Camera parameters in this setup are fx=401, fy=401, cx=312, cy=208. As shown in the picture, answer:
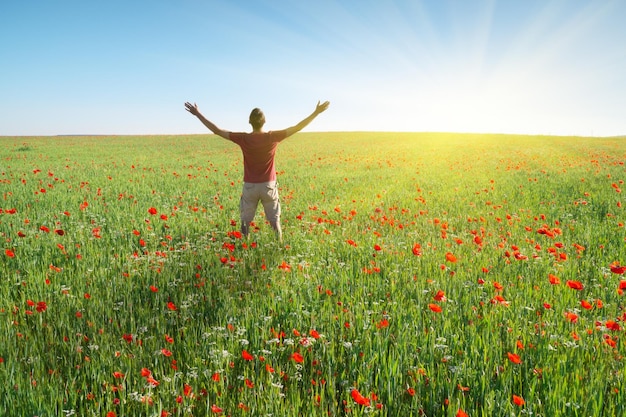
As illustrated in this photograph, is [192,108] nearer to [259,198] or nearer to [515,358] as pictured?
[259,198]

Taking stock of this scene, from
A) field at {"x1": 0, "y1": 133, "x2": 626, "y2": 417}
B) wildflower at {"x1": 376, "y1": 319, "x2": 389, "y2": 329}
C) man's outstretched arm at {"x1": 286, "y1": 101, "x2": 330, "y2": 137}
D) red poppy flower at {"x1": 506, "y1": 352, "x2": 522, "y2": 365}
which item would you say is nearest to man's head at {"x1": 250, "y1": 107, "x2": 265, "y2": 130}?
man's outstretched arm at {"x1": 286, "y1": 101, "x2": 330, "y2": 137}

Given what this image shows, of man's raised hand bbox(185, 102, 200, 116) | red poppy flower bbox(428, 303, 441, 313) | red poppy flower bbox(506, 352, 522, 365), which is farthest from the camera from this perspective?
man's raised hand bbox(185, 102, 200, 116)

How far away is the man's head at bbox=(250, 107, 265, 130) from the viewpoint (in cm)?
621

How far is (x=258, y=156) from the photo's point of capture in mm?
6492

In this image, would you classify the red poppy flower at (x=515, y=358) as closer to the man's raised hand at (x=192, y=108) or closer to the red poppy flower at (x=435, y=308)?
the red poppy flower at (x=435, y=308)

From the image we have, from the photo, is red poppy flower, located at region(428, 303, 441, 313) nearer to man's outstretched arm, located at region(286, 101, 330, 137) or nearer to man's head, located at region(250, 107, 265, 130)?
man's outstretched arm, located at region(286, 101, 330, 137)

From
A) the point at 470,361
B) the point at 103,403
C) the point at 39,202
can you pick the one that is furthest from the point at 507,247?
the point at 39,202

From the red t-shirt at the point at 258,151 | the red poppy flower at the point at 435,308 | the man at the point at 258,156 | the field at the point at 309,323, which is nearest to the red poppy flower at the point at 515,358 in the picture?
the field at the point at 309,323

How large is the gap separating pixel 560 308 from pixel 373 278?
6.44 ft

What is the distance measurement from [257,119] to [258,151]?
51cm

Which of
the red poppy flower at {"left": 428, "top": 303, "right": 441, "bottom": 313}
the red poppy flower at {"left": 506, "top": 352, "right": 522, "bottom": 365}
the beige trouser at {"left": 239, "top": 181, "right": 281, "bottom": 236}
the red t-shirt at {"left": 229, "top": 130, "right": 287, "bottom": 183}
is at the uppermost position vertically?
the red t-shirt at {"left": 229, "top": 130, "right": 287, "bottom": 183}

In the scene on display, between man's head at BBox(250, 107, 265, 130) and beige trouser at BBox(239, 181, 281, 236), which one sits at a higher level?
man's head at BBox(250, 107, 265, 130)

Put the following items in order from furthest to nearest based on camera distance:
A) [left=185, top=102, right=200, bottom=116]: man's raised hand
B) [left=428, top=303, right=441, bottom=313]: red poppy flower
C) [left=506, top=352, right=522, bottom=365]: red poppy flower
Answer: [left=185, top=102, right=200, bottom=116]: man's raised hand
[left=428, top=303, right=441, bottom=313]: red poppy flower
[left=506, top=352, right=522, bottom=365]: red poppy flower

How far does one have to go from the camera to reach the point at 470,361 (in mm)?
3137
